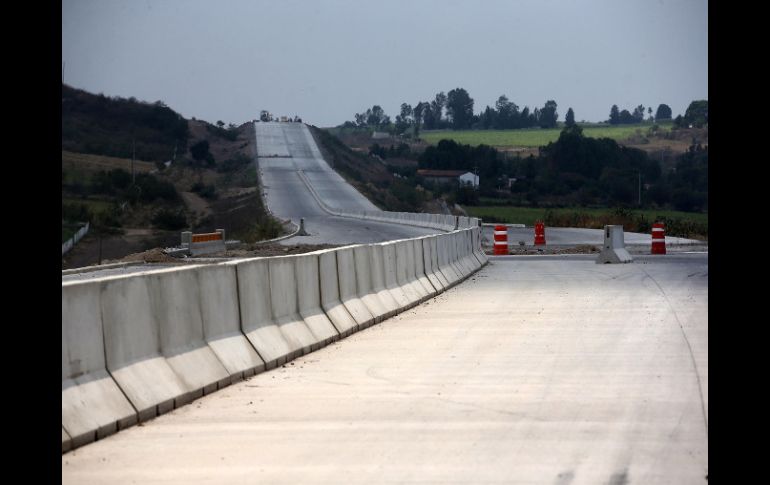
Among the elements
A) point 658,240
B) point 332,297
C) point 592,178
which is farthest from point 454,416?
point 592,178

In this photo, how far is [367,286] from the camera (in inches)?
772

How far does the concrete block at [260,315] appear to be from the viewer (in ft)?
44.6

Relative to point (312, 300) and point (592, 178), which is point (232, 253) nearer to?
point (312, 300)

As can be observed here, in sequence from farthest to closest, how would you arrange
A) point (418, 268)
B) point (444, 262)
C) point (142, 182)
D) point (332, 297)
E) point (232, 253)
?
point (142, 182) < point (232, 253) < point (444, 262) < point (418, 268) < point (332, 297)

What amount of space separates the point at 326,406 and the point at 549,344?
17.2 ft

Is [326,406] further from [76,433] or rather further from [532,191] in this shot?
[532,191]

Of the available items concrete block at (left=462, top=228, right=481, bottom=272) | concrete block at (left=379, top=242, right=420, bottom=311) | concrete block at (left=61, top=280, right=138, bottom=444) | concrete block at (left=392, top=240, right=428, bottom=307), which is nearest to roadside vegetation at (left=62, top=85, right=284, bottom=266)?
concrete block at (left=462, top=228, right=481, bottom=272)

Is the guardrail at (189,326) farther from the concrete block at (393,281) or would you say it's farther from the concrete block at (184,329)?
the concrete block at (393,281)

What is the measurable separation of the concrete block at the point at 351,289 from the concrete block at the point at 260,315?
324 cm

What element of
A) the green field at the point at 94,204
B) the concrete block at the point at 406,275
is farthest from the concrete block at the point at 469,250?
the green field at the point at 94,204

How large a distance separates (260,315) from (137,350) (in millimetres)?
3348

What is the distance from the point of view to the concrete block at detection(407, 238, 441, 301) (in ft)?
76.5

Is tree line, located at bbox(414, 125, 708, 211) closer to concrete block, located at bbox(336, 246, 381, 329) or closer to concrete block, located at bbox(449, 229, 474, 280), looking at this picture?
concrete block, located at bbox(449, 229, 474, 280)
